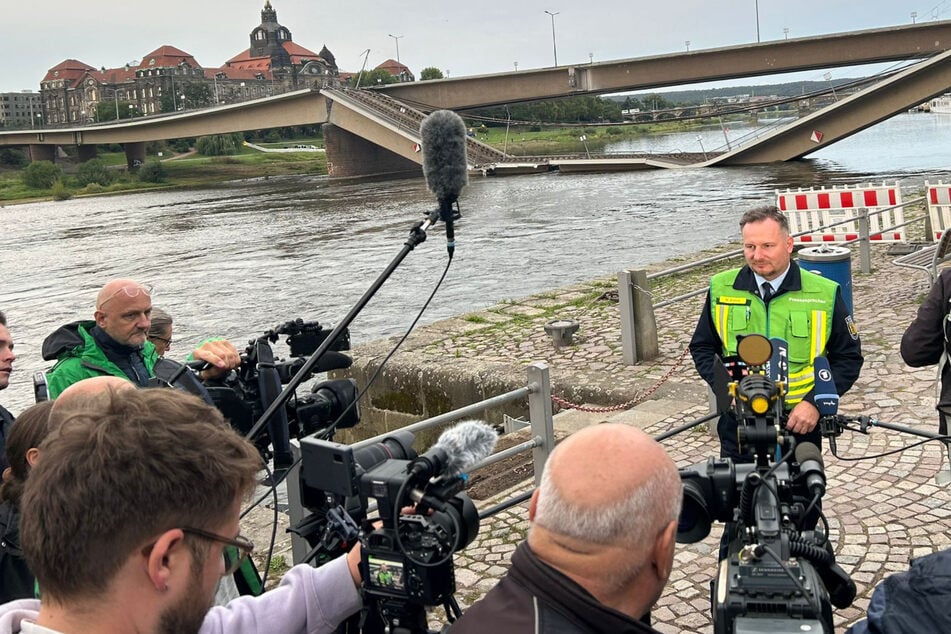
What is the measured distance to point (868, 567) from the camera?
4789mm

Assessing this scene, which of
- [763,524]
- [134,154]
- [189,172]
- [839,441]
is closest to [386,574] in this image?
[763,524]

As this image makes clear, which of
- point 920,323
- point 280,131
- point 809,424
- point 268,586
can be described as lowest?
point 268,586

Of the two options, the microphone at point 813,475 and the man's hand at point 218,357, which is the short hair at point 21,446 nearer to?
the man's hand at point 218,357

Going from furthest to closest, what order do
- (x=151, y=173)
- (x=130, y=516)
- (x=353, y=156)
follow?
(x=151, y=173), (x=353, y=156), (x=130, y=516)

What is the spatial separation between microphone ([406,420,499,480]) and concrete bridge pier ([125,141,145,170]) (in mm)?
84238

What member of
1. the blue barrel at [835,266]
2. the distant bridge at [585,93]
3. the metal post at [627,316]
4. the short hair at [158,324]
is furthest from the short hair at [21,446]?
the distant bridge at [585,93]

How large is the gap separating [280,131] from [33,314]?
3616 inches

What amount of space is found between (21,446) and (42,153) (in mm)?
91315

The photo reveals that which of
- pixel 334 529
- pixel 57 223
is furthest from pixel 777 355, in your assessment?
pixel 57 223

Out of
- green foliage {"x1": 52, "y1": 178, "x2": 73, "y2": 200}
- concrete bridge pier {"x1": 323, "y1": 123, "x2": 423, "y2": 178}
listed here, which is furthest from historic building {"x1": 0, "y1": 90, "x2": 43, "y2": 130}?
concrete bridge pier {"x1": 323, "y1": 123, "x2": 423, "y2": 178}

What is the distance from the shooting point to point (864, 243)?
41.5 feet

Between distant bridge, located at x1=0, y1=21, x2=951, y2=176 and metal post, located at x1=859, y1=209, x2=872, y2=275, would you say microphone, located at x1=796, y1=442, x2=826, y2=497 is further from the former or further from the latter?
distant bridge, located at x1=0, y1=21, x2=951, y2=176

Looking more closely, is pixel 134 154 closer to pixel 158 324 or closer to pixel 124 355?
pixel 158 324

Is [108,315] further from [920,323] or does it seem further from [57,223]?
[57,223]
